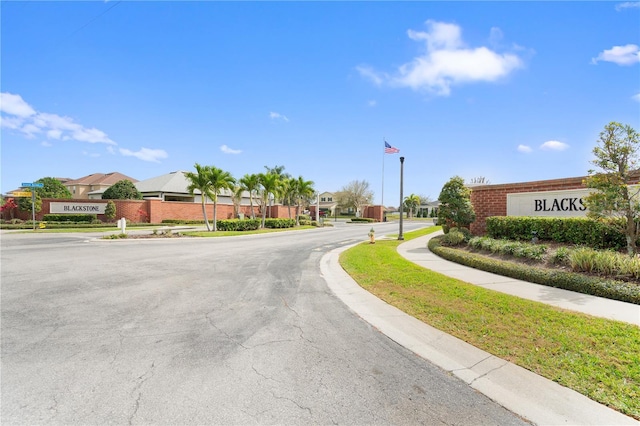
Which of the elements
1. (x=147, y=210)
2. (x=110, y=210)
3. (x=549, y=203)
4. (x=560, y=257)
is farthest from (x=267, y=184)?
(x=560, y=257)

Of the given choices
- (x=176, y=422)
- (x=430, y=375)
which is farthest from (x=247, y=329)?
(x=430, y=375)

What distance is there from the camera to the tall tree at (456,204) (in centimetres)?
1272

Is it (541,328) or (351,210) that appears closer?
(541,328)

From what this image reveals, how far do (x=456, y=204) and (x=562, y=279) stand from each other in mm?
6254

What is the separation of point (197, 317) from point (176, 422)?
111 inches

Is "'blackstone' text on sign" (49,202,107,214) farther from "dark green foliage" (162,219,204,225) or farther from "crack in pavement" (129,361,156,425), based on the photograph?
"crack in pavement" (129,361,156,425)

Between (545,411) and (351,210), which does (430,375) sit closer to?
(545,411)

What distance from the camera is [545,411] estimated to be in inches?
114

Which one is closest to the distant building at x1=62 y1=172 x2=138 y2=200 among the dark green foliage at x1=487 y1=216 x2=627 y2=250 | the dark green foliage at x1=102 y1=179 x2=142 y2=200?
the dark green foliage at x1=102 y1=179 x2=142 y2=200

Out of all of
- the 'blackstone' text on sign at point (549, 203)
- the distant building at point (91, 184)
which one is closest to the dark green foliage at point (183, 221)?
the 'blackstone' text on sign at point (549, 203)

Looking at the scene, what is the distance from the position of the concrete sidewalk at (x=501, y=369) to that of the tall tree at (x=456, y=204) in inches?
247

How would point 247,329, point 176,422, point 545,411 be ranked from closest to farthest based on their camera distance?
1. point 176,422
2. point 545,411
3. point 247,329

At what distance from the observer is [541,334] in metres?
4.33

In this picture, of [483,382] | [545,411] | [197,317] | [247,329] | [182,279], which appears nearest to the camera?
[545,411]
